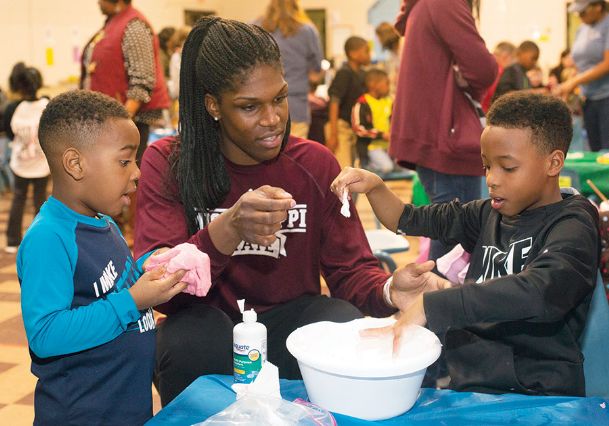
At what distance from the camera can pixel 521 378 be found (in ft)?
5.58

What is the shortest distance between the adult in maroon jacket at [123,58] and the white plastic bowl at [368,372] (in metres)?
3.48

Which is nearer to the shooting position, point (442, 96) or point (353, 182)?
point (353, 182)

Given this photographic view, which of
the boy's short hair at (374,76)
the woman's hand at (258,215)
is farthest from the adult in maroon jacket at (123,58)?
the woman's hand at (258,215)

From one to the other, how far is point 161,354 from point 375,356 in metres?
0.70

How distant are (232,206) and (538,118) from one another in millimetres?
784

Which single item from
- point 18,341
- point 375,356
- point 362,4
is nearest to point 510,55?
point 18,341

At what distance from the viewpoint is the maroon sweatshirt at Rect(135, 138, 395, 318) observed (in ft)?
6.84

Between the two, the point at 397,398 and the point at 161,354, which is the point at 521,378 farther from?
the point at 161,354

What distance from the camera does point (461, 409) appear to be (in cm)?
146

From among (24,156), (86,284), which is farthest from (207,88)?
(24,156)

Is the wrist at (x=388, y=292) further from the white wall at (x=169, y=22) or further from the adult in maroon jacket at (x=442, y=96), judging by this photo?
the white wall at (x=169, y=22)

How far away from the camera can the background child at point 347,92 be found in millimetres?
7082

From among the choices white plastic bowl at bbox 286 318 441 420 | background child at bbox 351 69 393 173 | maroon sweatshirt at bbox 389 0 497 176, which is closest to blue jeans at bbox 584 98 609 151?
background child at bbox 351 69 393 173

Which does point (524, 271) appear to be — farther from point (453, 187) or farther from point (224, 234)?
point (453, 187)
